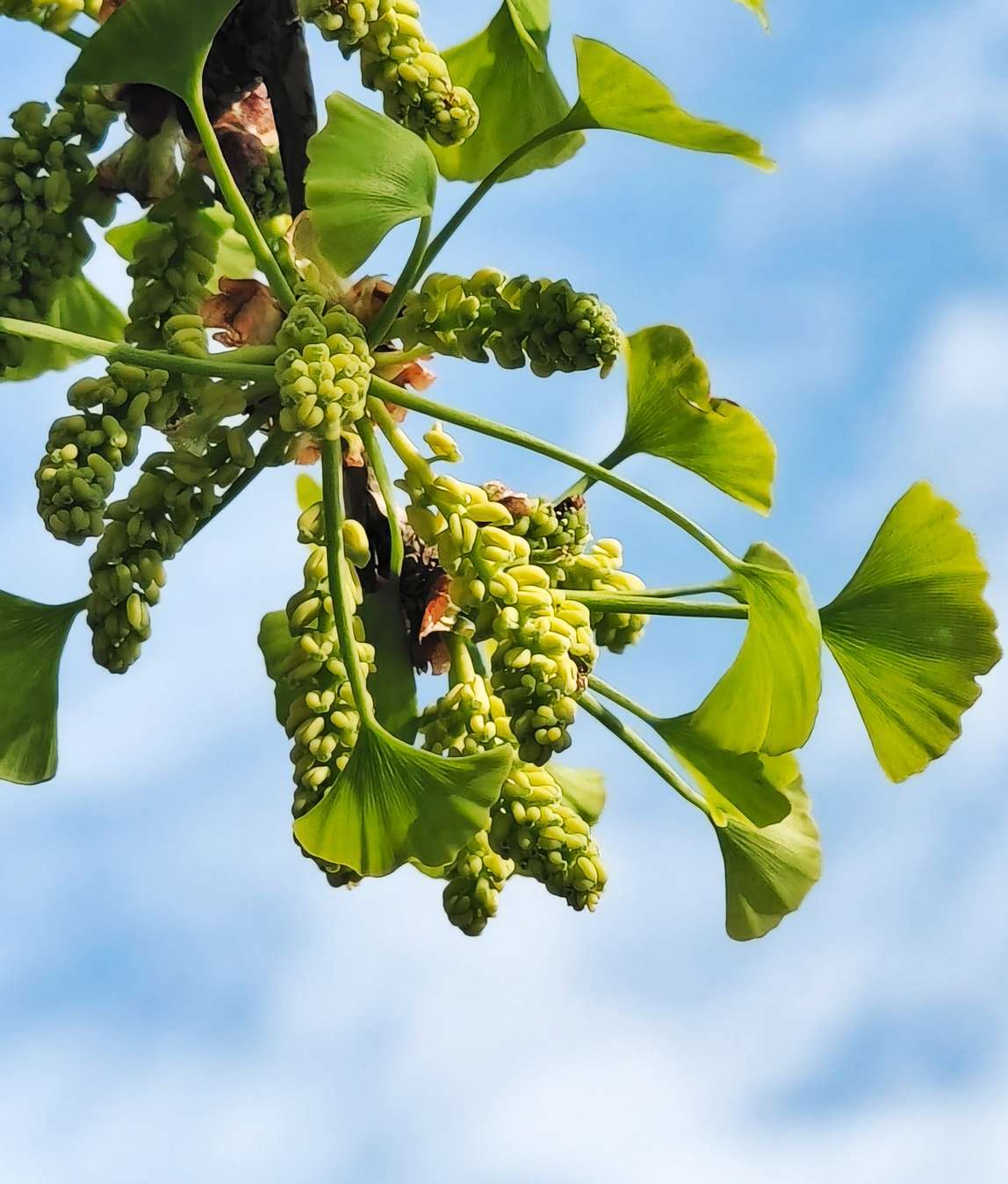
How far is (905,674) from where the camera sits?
1368 mm

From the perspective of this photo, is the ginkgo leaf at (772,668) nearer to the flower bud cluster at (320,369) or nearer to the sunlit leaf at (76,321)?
the flower bud cluster at (320,369)

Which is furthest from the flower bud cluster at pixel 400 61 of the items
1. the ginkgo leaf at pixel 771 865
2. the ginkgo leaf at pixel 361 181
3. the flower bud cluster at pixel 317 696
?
the ginkgo leaf at pixel 771 865

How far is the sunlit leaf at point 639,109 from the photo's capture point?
119cm

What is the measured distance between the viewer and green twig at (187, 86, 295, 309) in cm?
123

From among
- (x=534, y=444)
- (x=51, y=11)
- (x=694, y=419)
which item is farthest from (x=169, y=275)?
(x=694, y=419)

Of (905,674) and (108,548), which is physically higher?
(905,674)

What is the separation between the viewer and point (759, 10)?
1.44 m

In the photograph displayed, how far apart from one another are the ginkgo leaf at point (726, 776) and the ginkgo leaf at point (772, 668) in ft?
0.19

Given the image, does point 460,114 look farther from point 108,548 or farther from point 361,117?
point 108,548

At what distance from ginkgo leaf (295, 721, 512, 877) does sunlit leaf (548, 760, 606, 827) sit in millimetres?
374

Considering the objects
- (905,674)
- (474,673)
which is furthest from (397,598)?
(905,674)

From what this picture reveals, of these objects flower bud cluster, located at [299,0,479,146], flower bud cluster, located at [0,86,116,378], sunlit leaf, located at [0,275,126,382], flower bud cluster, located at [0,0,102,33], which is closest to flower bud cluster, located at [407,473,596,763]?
flower bud cluster, located at [299,0,479,146]

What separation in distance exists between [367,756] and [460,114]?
48cm

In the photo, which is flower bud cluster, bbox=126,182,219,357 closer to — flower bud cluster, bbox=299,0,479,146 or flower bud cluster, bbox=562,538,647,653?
flower bud cluster, bbox=299,0,479,146
